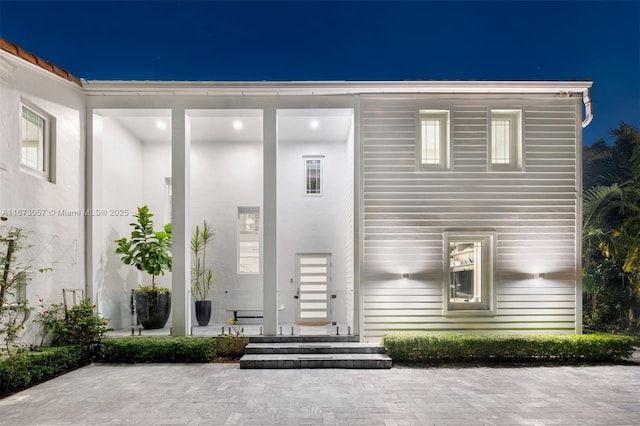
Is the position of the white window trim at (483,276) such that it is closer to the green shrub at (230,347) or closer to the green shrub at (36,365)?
the green shrub at (230,347)

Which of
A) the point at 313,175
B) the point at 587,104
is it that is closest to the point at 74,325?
the point at 313,175

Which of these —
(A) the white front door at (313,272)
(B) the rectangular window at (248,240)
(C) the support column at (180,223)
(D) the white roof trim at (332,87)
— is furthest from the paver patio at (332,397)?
(D) the white roof trim at (332,87)

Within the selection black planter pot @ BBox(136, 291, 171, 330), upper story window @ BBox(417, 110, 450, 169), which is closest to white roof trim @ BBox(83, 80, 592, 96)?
upper story window @ BBox(417, 110, 450, 169)

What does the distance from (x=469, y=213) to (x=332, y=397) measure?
16.8 ft

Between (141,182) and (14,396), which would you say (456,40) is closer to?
(141,182)

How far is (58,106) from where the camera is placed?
8.21m

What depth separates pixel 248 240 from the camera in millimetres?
11477

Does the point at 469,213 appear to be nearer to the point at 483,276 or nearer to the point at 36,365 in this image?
the point at 483,276

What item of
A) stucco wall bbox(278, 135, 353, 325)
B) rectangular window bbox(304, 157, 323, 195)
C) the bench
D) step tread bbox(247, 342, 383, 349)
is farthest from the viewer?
rectangular window bbox(304, 157, 323, 195)

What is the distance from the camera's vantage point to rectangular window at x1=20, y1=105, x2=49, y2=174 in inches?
295

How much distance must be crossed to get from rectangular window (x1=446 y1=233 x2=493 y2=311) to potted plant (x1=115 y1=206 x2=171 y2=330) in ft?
22.9

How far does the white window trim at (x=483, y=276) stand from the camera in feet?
29.0

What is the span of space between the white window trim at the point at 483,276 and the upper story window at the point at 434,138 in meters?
1.62

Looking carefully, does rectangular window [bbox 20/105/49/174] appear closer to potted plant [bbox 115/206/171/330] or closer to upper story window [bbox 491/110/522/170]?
potted plant [bbox 115/206/171/330]
